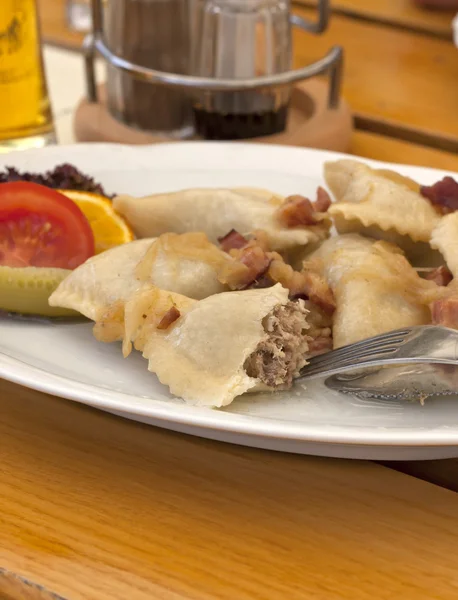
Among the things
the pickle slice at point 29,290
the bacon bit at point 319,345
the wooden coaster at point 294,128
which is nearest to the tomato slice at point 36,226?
the pickle slice at point 29,290

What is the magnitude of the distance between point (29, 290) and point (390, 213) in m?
0.78

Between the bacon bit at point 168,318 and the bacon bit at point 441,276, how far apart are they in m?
0.52

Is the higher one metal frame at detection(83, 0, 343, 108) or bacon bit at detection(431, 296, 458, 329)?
bacon bit at detection(431, 296, 458, 329)

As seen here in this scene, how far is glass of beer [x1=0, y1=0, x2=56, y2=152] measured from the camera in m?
2.69

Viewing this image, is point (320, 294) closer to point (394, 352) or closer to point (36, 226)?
point (394, 352)

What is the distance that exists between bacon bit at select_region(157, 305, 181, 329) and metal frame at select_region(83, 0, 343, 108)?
115 cm

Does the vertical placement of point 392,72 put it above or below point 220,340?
below

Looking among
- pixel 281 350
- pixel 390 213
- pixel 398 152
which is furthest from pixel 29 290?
pixel 398 152

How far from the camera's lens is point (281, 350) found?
158 cm

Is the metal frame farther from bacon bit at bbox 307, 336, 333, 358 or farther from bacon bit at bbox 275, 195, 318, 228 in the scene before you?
bacon bit at bbox 307, 336, 333, 358

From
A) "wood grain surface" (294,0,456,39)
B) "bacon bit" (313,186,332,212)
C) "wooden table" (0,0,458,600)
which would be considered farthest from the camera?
"wood grain surface" (294,0,456,39)

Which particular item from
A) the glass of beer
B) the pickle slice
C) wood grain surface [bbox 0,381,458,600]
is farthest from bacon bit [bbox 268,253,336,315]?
the glass of beer

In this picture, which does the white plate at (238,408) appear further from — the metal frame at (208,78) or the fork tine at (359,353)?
the metal frame at (208,78)

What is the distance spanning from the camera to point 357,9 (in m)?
4.54
